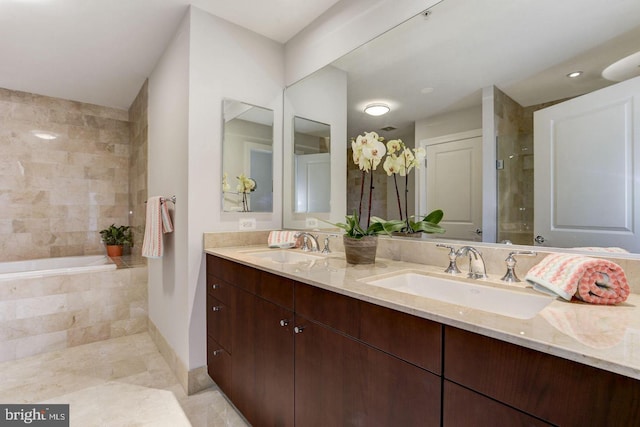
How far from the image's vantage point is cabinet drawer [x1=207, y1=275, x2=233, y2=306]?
1.63 meters

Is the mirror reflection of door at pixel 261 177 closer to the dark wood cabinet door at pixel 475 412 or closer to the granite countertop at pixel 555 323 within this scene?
the granite countertop at pixel 555 323

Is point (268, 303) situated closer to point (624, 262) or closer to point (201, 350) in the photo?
point (201, 350)

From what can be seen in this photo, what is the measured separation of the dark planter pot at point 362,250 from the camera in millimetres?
1383

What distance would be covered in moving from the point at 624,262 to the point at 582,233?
13 cm

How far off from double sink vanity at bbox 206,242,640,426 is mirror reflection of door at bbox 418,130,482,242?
0.83ft

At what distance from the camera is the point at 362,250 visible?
4.54 ft

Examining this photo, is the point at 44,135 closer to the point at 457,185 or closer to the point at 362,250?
the point at 362,250

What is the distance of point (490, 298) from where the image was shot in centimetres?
100

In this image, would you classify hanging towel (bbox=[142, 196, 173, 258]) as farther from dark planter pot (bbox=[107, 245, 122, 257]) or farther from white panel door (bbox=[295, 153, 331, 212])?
dark planter pot (bbox=[107, 245, 122, 257])

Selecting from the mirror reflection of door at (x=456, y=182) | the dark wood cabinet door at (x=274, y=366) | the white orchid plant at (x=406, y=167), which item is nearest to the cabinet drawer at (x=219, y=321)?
the dark wood cabinet door at (x=274, y=366)

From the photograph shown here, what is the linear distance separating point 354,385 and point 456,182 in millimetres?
931

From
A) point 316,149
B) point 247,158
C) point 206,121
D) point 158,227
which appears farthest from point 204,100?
point 158,227

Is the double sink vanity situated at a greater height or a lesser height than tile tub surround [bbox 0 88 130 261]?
lesser

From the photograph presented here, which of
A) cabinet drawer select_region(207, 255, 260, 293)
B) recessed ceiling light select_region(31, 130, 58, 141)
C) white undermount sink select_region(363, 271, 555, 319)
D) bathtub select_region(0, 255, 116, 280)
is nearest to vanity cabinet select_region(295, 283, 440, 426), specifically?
white undermount sink select_region(363, 271, 555, 319)
